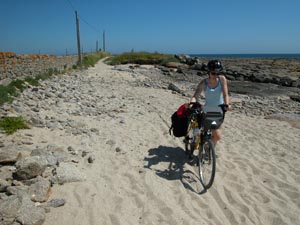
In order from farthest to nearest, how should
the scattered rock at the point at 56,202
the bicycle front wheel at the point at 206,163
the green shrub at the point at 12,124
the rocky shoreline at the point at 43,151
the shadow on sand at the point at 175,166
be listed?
the green shrub at the point at 12,124
the shadow on sand at the point at 175,166
the bicycle front wheel at the point at 206,163
the scattered rock at the point at 56,202
the rocky shoreline at the point at 43,151

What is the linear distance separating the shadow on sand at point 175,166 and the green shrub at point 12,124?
281 centimetres

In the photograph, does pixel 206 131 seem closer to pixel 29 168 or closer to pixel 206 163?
pixel 206 163

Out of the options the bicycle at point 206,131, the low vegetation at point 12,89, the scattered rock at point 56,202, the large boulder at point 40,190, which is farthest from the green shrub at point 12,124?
the bicycle at point 206,131

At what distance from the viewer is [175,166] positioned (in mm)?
5262

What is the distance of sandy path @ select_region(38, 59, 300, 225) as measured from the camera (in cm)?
375

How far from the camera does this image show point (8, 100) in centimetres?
755

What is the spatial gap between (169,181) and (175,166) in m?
0.63

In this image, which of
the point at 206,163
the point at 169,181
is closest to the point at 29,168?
the point at 169,181

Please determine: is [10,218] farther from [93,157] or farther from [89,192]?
[93,157]

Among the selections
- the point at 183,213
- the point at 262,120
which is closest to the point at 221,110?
the point at 183,213

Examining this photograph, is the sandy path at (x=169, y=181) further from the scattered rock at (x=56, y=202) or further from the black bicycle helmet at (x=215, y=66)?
the black bicycle helmet at (x=215, y=66)

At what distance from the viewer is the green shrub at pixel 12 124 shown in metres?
5.74

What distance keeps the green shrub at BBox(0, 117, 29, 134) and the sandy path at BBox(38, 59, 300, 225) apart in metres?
0.36

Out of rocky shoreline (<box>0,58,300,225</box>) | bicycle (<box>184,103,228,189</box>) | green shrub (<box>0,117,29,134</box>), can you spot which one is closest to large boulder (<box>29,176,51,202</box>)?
rocky shoreline (<box>0,58,300,225</box>)
